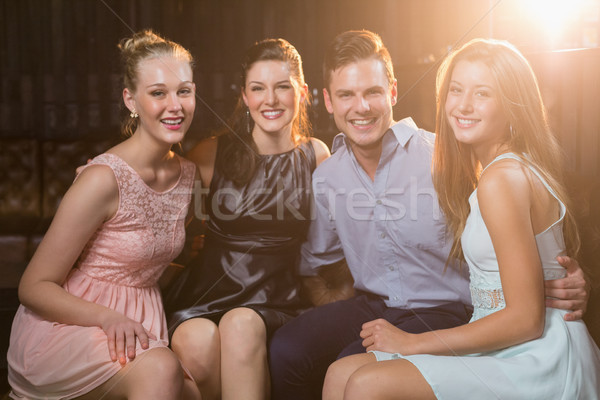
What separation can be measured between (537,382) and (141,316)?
1023 millimetres

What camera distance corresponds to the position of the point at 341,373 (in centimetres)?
142

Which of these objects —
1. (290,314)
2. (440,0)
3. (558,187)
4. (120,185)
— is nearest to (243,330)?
(290,314)

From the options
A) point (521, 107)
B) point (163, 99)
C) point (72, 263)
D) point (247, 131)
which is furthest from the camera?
point (247, 131)

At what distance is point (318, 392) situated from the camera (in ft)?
5.63

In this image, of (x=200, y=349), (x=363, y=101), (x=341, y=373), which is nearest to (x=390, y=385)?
(x=341, y=373)

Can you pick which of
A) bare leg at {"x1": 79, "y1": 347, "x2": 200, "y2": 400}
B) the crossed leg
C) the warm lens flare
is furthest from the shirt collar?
the warm lens flare

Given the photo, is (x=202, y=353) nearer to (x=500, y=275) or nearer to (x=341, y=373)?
(x=341, y=373)

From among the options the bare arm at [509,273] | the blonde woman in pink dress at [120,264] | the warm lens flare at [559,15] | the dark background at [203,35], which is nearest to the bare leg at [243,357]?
the blonde woman in pink dress at [120,264]

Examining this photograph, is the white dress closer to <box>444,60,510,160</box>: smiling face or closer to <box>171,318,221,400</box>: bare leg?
<box>444,60,510,160</box>: smiling face

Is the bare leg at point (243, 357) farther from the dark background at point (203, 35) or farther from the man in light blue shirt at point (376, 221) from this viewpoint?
the dark background at point (203, 35)

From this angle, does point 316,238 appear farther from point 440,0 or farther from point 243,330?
point 440,0

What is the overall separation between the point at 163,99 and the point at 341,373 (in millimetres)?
884

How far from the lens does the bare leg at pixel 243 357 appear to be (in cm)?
161

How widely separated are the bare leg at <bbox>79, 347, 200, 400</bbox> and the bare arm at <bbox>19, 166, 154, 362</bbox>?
58 mm
